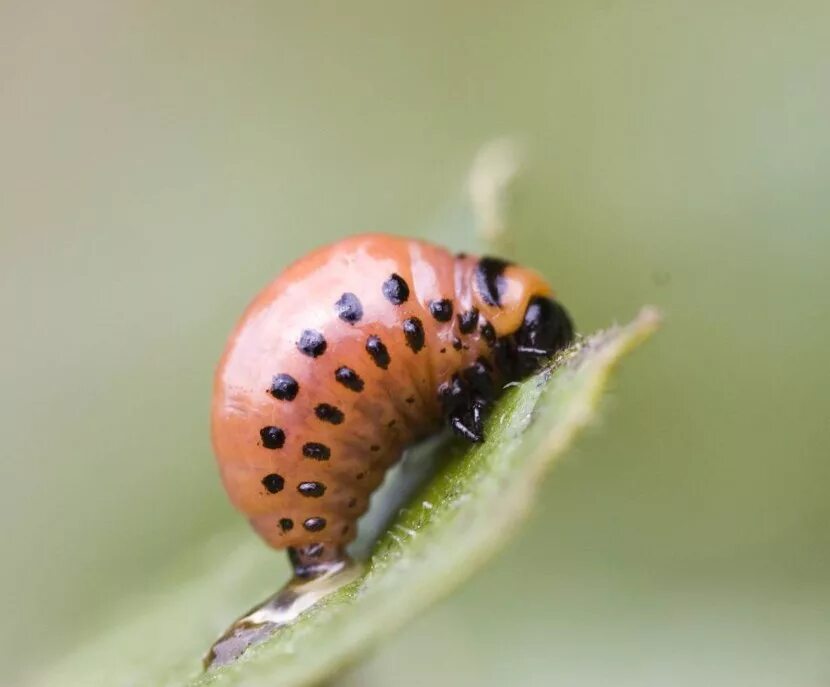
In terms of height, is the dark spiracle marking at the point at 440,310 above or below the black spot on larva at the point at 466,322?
above

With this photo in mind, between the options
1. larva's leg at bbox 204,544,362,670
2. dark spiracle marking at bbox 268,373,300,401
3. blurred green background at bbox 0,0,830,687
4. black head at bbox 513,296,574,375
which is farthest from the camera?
blurred green background at bbox 0,0,830,687

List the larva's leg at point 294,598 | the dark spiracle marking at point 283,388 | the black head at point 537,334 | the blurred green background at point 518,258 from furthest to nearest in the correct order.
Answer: the blurred green background at point 518,258 < the black head at point 537,334 < the dark spiracle marking at point 283,388 < the larva's leg at point 294,598

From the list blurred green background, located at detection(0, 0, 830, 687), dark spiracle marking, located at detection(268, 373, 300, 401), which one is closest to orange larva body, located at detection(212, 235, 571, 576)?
dark spiracle marking, located at detection(268, 373, 300, 401)

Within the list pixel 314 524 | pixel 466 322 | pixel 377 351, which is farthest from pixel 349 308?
pixel 314 524

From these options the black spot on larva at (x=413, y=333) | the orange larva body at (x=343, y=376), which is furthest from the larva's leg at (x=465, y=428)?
the black spot on larva at (x=413, y=333)

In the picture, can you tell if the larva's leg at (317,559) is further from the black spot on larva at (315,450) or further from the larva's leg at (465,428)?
the larva's leg at (465,428)

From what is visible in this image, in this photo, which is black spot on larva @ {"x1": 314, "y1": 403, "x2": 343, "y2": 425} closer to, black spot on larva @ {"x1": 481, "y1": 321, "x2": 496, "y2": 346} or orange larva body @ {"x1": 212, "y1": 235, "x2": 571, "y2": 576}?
orange larva body @ {"x1": 212, "y1": 235, "x2": 571, "y2": 576}

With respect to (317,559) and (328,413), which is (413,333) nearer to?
(328,413)

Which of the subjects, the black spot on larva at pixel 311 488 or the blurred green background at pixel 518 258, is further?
the blurred green background at pixel 518 258
